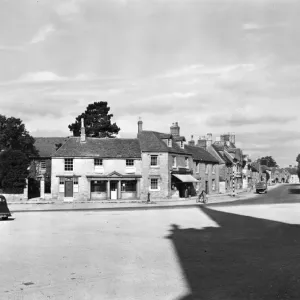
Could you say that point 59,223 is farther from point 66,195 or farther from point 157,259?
point 66,195

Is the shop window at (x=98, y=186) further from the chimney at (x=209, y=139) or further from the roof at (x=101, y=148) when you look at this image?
the chimney at (x=209, y=139)

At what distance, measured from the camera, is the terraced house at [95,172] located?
50531 millimetres

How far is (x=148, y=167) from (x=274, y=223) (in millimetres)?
28838

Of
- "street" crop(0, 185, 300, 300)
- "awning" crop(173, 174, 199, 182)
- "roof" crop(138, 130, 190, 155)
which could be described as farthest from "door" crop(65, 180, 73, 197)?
"street" crop(0, 185, 300, 300)

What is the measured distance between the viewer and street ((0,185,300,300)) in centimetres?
988

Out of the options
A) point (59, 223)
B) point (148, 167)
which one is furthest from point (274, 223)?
point (148, 167)

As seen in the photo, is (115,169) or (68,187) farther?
(115,169)

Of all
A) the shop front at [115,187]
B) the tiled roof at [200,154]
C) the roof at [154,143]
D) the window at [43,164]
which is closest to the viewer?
the shop front at [115,187]

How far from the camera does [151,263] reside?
42.5ft

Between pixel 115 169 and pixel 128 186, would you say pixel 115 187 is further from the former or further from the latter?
pixel 115 169

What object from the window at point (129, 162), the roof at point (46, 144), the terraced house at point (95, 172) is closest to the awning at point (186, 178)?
the terraced house at point (95, 172)

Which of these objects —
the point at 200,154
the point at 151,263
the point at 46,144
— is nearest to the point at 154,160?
the point at 200,154

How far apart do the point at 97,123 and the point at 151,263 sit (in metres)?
68.3

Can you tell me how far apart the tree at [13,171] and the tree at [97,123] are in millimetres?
31118
